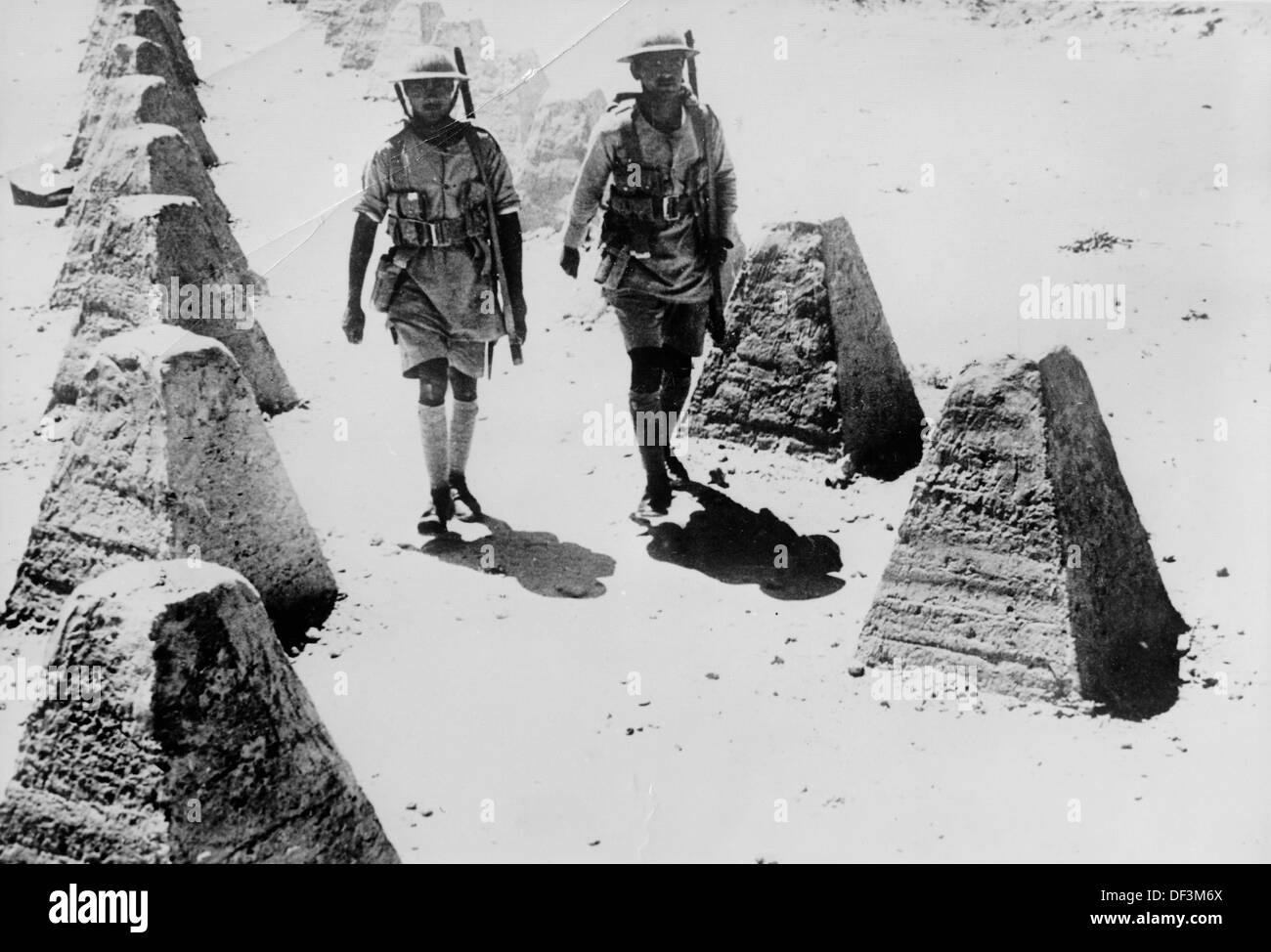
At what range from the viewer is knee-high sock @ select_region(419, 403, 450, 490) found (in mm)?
6266

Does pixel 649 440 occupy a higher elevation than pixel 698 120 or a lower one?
lower

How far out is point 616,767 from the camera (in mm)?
4609

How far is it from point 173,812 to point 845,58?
1096 cm

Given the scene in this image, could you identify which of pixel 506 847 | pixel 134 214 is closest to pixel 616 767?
pixel 506 847

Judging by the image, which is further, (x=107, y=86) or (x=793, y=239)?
(x=107, y=86)

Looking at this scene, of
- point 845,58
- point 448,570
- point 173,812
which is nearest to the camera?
point 173,812

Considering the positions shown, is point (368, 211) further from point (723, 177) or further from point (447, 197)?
point (723, 177)

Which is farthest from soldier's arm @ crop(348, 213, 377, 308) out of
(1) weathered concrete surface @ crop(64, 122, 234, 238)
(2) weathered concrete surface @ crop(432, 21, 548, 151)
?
(2) weathered concrete surface @ crop(432, 21, 548, 151)

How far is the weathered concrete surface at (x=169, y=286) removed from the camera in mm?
7230

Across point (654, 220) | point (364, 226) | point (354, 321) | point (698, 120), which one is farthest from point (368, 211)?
point (698, 120)

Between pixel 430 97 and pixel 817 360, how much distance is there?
88.4 inches

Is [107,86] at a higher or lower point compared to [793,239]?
higher

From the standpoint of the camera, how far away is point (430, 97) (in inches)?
229

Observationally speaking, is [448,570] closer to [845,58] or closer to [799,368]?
[799,368]
